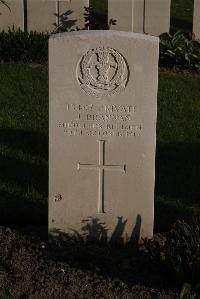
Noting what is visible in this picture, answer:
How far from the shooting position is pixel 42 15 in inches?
461

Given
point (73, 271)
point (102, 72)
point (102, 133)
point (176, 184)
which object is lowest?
point (73, 271)

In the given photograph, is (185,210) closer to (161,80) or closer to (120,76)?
(120,76)

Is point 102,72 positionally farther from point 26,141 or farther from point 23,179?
point 26,141

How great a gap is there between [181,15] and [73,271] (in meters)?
9.48

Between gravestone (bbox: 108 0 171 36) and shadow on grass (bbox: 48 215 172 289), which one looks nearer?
shadow on grass (bbox: 48 215 172 289)

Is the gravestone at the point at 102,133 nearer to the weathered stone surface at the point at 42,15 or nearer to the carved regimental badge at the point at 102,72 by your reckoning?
the carved regimental badge at the point at 102,72

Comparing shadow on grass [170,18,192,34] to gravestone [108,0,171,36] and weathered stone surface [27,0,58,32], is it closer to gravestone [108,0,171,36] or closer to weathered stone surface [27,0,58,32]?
gravestone [108,0,171,36]

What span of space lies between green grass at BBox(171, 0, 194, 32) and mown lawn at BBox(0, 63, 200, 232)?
2.46 meters

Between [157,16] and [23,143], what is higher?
[157,16]

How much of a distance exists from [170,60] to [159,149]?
328 cm

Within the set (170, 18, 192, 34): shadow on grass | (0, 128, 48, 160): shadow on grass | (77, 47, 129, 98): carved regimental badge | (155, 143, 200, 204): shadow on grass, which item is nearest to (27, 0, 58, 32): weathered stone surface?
(170, 18, 192, 34): shadow on grass

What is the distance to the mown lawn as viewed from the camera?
21.5 ft

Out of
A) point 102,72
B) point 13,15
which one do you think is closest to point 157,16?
point 13,15

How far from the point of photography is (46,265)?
545 centimetres
